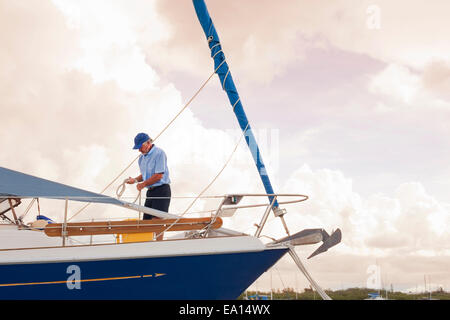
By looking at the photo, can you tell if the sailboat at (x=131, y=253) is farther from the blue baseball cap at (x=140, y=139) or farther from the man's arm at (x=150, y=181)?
the blue baseball cap at (x=140, y=139)

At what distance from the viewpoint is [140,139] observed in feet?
24.3

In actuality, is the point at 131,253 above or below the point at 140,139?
Answer: below

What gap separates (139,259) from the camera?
606 cm

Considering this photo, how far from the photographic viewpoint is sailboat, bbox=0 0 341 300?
5945mm

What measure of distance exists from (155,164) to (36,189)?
1.81 m

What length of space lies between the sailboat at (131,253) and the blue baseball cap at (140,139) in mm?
1034

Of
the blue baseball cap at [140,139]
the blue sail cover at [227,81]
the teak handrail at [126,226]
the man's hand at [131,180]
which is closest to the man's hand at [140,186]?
the man's hand at [131,180]

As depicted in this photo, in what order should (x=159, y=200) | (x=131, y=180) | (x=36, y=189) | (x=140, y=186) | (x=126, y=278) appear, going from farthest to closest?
(x=131, y=180), (x=159, y=200), (x=140, y=186), (x=36, y=189), (x=126, y=278)

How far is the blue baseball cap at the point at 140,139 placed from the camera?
7.40 m

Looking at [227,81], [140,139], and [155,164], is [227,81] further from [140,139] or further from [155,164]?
[155,164]

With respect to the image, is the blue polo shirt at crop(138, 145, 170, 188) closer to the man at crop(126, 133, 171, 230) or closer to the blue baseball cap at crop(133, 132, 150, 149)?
the man at crop(126, 133, 171, 230)

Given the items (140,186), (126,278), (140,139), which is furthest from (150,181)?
(126,278)

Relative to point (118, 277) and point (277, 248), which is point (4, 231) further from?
point (277, 248)
